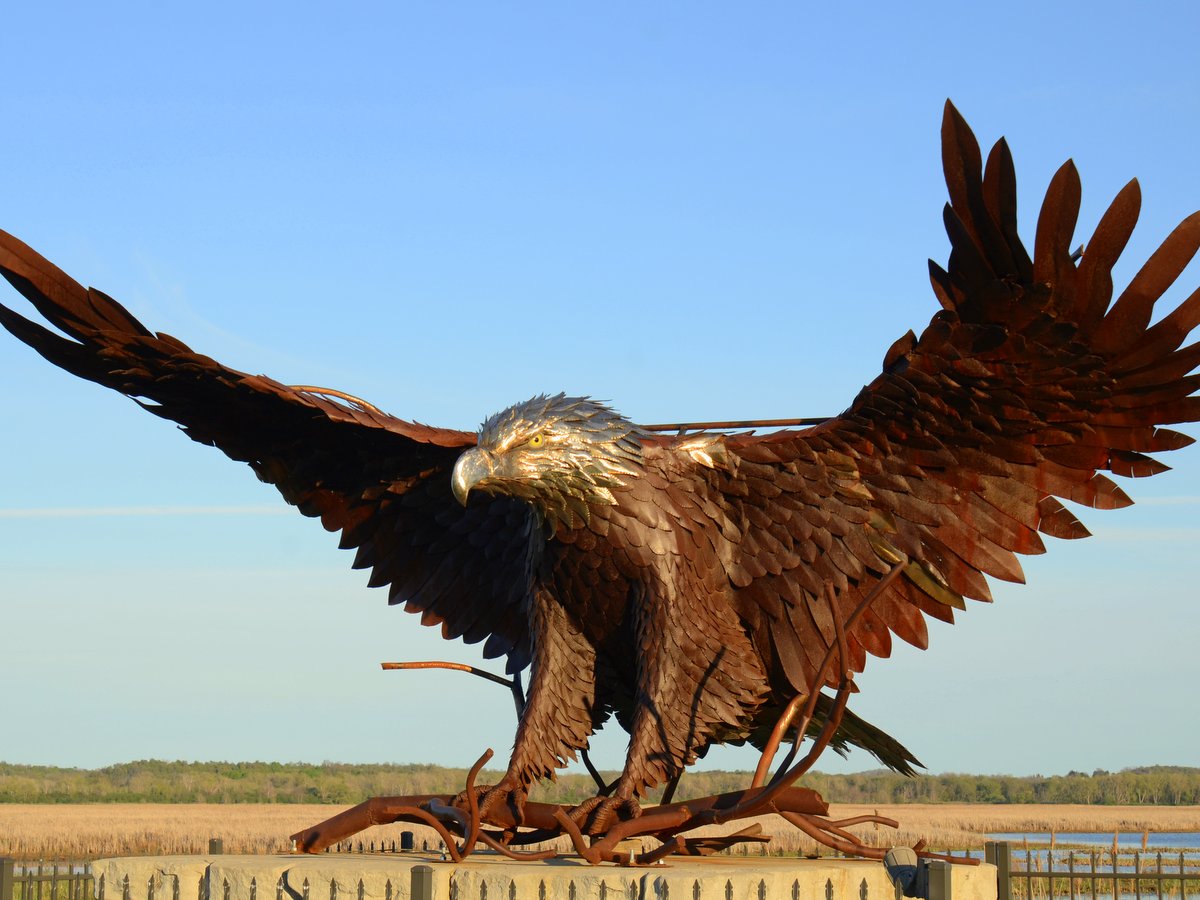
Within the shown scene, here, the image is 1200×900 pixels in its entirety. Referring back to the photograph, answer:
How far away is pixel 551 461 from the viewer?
638 centimetres

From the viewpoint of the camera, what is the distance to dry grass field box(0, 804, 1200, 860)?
21219 mm

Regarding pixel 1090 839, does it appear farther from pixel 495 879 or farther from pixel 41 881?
pixel 495 879

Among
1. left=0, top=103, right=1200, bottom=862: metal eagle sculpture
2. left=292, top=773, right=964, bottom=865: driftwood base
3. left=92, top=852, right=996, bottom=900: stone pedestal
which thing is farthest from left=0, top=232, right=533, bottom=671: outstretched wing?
left=92, top=852, right=996, bottom=900: stone pedestal

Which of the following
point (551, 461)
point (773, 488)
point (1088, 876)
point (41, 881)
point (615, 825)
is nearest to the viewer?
point (615, 825)

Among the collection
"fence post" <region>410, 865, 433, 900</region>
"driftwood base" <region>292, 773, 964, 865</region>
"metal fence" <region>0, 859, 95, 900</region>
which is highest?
"driftwood base" <region>292, 773, 964, 865</region>

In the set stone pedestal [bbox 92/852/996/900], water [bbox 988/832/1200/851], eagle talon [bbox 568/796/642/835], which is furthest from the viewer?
water [bbox 988/832/1200/851]

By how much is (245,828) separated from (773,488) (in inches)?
844

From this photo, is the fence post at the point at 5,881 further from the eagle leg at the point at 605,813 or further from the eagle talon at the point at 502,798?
the eagle leg at the point at 605,813

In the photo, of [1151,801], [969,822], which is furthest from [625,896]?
[1151,801]

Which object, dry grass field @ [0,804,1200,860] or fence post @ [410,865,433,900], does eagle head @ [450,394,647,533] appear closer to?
fence post @ [410,865,433,900]

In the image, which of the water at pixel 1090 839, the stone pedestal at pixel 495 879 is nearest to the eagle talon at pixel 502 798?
the stone pedestal at pixel 495 879

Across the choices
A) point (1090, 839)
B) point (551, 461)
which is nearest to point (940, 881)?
point (551, 461)

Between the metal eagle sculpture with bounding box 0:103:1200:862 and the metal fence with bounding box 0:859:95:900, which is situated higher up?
the metal eagle sculpture with bounding box 0:103:1200:862

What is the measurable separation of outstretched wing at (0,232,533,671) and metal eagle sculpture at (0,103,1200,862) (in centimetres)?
2
